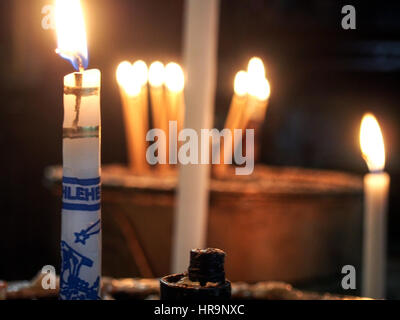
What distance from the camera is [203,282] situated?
0.44 m

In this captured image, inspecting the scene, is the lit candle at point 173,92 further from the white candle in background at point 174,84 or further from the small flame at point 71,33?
the small flame at point 71,33

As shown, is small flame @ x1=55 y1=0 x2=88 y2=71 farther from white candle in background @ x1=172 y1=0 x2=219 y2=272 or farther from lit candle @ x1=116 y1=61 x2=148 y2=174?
lit candle @ x1=116 y1=61 x2=148 y2=174

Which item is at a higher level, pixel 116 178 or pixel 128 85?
pixel 128 85

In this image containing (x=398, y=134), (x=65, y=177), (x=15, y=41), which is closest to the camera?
(x=65, y=177)

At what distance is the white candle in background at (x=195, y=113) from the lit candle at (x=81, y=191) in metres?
→ 0.72

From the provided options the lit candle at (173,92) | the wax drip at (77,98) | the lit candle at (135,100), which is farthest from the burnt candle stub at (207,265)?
the lit candle at (173,92)

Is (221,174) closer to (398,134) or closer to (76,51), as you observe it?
(76,51)

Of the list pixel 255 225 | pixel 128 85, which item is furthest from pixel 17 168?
pixel 255 225

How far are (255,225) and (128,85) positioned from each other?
0.58m

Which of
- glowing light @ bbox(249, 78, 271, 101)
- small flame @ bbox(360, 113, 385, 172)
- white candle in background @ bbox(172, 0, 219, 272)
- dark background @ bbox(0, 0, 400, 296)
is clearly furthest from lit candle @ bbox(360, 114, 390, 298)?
dark background @ bbox(0, 0, 400, 296)

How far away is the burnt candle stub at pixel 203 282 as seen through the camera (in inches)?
17.1

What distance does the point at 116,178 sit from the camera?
1.87m

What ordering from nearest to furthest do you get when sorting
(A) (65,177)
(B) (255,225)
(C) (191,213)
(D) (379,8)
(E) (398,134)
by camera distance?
(A) (65,177) < (C) (191,213) < (B) (255,225) < (D) (379,8) < (E) (398,134)

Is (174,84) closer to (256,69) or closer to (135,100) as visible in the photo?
(135,100)
